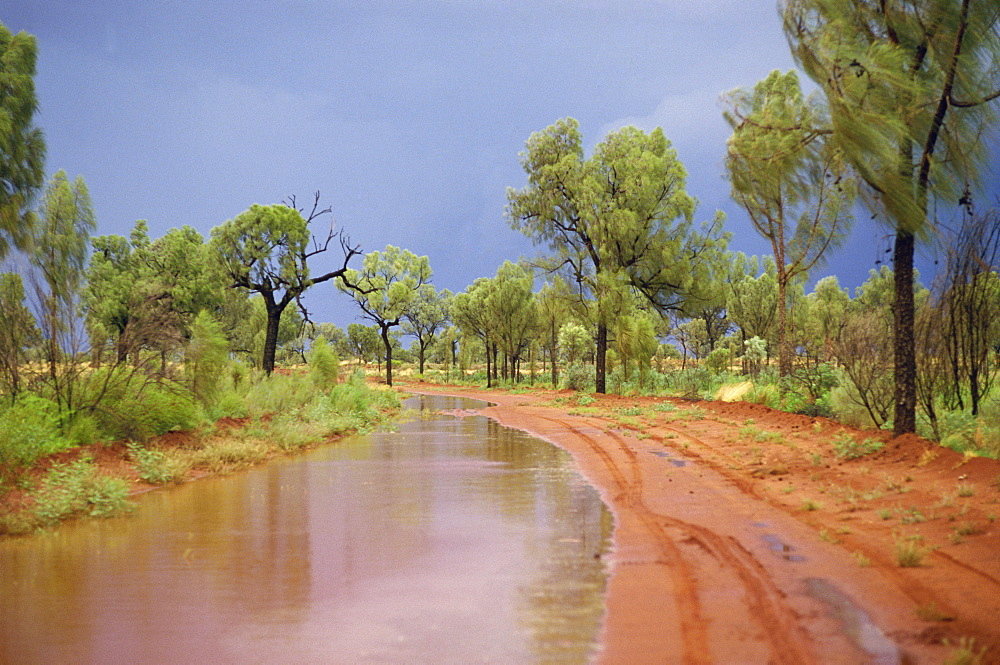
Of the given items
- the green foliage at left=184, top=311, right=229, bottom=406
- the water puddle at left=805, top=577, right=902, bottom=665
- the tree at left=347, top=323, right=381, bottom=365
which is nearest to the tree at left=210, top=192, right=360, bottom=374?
the green foliage at left=184, top=311, right=229, bottom=406

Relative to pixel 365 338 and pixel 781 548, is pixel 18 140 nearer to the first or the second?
pixel 781 548

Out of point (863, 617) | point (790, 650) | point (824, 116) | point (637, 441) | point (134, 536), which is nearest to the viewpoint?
point (790, 650)

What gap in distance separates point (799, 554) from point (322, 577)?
170 inches

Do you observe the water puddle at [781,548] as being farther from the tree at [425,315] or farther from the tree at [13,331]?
the tree at [425,315]

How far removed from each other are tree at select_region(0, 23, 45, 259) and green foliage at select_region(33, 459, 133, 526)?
9.03 metres

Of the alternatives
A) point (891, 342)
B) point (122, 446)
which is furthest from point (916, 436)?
point (122, 446)

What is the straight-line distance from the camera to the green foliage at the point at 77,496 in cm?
829

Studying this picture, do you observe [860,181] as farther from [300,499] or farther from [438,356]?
[438,356]

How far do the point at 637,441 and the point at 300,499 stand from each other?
25.9ft

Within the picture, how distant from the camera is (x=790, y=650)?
4.26m

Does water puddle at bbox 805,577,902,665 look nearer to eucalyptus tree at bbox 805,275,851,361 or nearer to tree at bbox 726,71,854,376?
tree at bbox 726,71,854,376

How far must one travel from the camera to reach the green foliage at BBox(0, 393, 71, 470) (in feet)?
30.0

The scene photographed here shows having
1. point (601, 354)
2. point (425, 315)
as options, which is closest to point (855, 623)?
point (601, 354)

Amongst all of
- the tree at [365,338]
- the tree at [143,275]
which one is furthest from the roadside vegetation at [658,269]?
the tree at [365,338]
